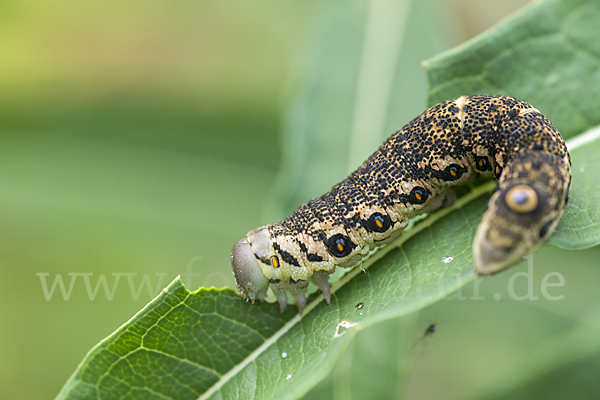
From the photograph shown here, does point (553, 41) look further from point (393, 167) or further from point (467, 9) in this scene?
point (467, 9)

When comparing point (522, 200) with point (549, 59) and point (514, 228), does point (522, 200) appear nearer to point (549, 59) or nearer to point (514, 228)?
point (514, 228)

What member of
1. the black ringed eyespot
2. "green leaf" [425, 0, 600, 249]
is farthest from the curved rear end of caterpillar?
the black ringed eyespot

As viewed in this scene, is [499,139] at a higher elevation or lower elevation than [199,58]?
lower

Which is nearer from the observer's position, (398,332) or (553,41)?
(553,41)

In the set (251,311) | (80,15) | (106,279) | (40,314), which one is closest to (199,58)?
(80,15)

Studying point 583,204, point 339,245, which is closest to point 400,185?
point 339,245

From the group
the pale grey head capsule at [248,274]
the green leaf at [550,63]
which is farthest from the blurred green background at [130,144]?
the green leaf at [550,63]

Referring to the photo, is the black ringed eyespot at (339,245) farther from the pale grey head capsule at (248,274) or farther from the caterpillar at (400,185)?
the pale grey head capsule at (248,274)
